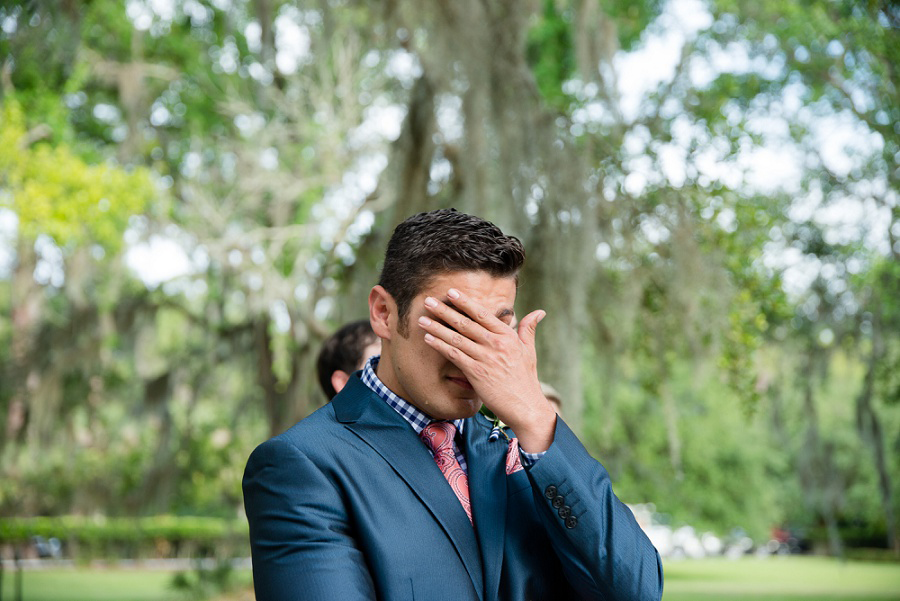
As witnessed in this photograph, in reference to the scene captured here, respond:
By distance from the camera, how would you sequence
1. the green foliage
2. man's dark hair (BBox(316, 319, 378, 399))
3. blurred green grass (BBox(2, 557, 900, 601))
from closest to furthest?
man's dark hair (BBox(316, 319, 378, 399)) < the green foliage < blurred green grass (BBox(2, 557, 900, 601))

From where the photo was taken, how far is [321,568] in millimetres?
1214

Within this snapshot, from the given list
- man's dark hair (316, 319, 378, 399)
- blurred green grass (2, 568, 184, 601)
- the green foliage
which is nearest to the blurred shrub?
blurred green grass (2, 568, 184, 601)

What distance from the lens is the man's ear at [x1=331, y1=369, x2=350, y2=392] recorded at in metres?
2.53

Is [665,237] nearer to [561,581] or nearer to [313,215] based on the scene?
[561,581]

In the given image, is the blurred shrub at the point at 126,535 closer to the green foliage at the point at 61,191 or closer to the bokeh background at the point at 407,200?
the bokeh background at the point at 407,200

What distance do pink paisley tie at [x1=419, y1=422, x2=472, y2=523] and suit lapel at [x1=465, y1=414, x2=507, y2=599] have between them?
2cm

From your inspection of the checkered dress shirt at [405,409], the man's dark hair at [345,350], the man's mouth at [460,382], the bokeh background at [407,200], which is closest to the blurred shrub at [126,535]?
the bokeh background at [407,200]

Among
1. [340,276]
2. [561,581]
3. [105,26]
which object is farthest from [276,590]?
[105,26]

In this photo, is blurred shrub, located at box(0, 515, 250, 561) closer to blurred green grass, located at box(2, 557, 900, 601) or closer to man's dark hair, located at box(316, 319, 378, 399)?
blurred green grass, located at box(2, 557, 900, 601)

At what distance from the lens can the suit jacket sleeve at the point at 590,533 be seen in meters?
1.28

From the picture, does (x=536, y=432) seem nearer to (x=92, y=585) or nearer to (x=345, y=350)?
(x=345, y=350)

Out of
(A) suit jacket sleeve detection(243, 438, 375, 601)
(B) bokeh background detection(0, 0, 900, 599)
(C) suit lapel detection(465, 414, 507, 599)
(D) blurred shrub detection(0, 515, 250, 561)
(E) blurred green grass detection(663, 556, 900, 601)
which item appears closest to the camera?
(A) suit jacket sleeve detection(243, 438, 375, 601)

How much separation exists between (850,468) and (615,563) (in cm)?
2754

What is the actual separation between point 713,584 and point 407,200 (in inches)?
788
